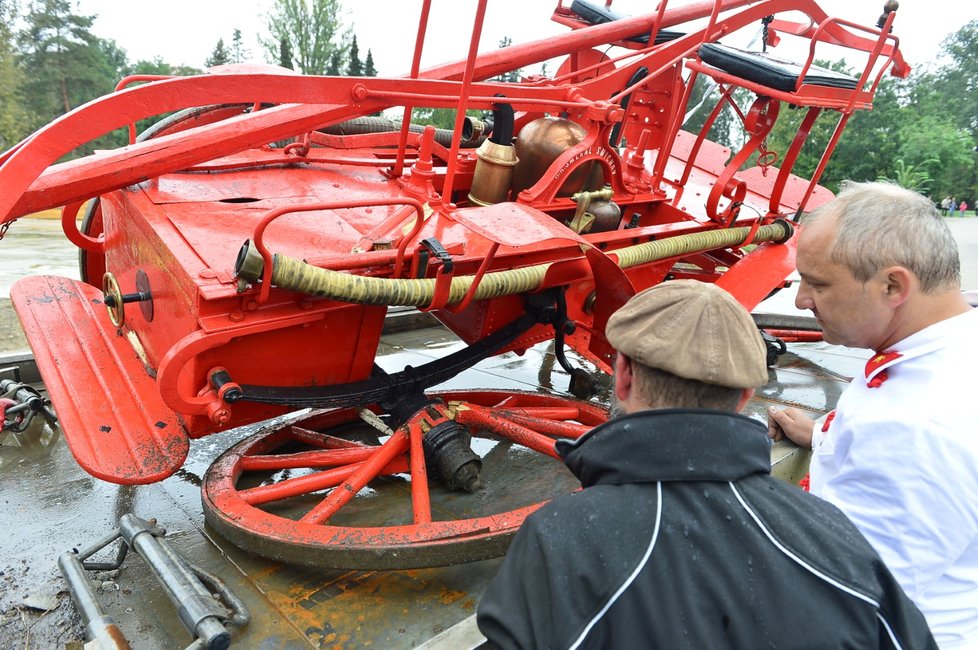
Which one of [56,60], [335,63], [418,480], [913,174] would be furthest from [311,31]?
[418,480]

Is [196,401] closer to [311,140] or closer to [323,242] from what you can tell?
[323,242]

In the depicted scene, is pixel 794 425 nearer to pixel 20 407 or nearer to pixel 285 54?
pixel 20 407

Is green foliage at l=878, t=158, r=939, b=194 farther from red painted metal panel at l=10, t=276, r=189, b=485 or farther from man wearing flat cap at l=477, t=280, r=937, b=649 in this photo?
man wearing flat cap at l=477, t=280, r=937, b=649

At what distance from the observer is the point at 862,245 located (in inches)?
55.9

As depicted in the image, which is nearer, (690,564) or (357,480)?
(690,564)

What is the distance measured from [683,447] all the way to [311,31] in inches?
1621

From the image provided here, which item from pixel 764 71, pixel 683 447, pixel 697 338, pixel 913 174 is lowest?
pixel 683 447

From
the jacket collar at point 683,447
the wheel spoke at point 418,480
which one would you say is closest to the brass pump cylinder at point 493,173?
the wheel spoke at point 418,480

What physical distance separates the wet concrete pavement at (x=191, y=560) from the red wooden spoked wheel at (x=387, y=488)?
0.14 meters

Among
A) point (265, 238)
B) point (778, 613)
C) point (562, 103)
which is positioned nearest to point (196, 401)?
point (265, 238)

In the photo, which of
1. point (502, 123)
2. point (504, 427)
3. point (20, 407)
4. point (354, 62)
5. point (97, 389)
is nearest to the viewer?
point (97, 389)

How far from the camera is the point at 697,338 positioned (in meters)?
1.02

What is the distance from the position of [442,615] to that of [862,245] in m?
1.87

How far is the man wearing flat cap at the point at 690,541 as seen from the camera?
0.95m
